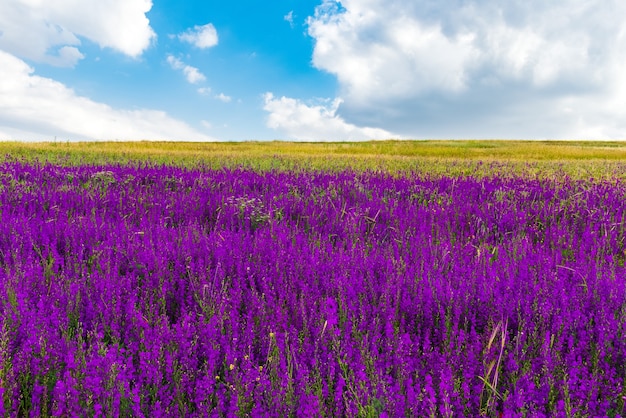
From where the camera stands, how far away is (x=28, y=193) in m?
5.46

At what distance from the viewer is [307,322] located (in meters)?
2.19

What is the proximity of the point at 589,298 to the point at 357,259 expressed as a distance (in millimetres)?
1319

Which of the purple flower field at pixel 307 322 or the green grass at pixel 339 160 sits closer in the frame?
the purple flower field at pixel 307 322

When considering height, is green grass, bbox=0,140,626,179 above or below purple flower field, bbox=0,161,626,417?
above

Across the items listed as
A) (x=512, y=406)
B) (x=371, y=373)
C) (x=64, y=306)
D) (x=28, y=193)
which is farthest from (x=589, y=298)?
(x=28, y=193)

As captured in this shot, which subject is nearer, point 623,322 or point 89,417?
point 89,417

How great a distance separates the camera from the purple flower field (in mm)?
1649

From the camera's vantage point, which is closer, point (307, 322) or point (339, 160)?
point (307, 322)

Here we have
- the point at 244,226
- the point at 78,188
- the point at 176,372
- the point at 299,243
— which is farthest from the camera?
the point at 78,188

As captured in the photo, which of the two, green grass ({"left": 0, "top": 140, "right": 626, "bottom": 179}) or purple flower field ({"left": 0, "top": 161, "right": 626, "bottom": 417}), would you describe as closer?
purple flower field ({"left": 0, "top": 161, "right": 626, "bottom": 417})

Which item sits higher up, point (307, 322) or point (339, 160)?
point (339, 160)

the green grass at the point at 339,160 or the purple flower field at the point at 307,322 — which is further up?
the green grass at the point at 339,160

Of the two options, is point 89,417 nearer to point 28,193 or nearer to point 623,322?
point 623,322

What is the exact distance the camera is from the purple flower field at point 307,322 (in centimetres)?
165
